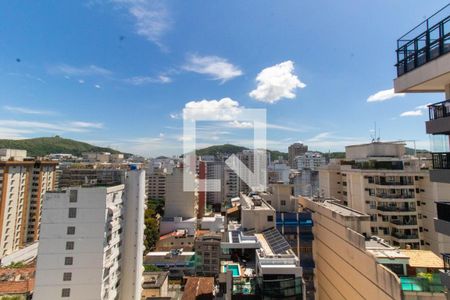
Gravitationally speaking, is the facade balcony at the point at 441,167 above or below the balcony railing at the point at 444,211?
above

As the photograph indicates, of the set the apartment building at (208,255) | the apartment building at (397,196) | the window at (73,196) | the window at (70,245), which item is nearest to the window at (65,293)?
the window at (70,245)

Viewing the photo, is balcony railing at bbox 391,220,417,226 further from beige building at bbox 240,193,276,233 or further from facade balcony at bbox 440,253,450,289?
facade balcony at bbox 440,253,450,289

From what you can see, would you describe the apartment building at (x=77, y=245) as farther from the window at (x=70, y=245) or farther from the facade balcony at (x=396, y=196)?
the facade balcony at (x=396, y=196)

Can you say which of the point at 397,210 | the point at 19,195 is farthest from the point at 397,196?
the point at 19,195

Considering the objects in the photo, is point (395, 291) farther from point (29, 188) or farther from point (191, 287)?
point (29, 188)

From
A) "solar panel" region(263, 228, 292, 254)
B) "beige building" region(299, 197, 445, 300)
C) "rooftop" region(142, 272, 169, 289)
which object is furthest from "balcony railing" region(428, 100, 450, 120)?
"rooftop" region(142, 272, 169, 289)

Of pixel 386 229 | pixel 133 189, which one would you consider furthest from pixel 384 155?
pixel 133 189
